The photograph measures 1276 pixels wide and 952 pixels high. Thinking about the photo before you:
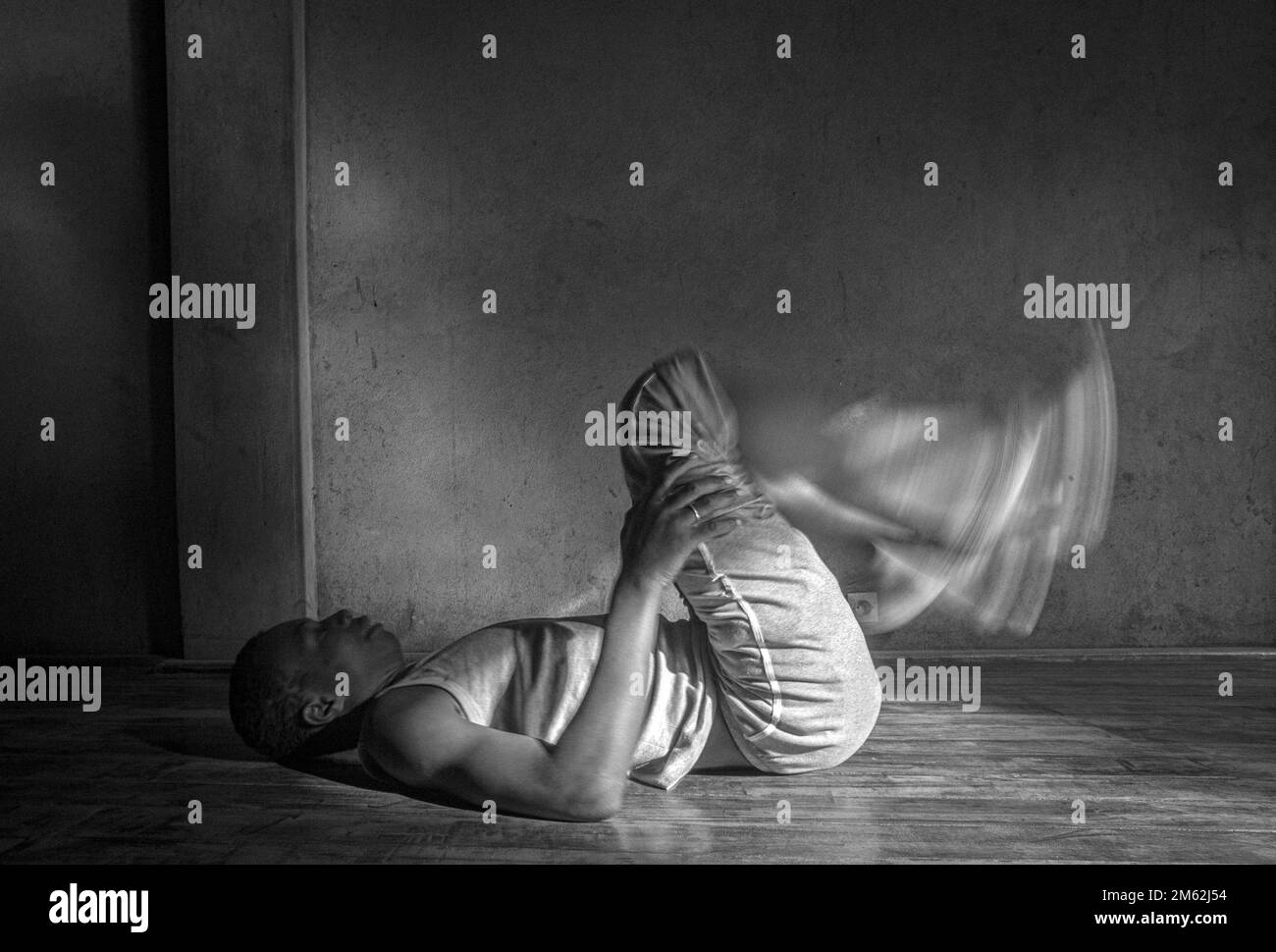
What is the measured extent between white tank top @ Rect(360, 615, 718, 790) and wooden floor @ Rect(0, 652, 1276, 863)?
11 centimetres

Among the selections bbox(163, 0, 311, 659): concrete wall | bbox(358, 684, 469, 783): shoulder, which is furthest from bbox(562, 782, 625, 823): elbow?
bbox(163, 0, 311, 659): concrete wall

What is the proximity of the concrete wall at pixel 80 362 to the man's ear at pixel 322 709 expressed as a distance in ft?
6.62

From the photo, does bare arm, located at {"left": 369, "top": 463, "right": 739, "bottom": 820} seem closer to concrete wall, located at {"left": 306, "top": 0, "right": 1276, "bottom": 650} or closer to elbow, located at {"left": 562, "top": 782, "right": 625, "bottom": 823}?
elbow, located at {"left": 562, "top": 782, "right": 625, "bottom": 823}

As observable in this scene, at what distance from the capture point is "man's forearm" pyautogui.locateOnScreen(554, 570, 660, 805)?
1705mm

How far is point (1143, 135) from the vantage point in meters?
A: 3.54

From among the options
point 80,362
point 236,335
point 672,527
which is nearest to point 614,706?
point 672,527

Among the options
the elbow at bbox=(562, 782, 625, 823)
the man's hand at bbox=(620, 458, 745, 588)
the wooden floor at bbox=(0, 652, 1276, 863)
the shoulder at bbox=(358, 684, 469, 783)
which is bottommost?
the wooden floor at bbox=(0, 652, 1276, 863)

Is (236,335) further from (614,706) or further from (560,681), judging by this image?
(614,706)

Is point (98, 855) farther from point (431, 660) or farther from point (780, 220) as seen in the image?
point (780, 220)

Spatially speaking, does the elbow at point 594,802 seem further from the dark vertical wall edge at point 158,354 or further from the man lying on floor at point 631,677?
the dark vertical wall edge at point 158,354

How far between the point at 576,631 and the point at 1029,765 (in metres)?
1.10

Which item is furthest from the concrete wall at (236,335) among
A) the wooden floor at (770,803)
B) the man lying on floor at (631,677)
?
the man lying on floor at (631,677)

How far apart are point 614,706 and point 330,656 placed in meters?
0.57

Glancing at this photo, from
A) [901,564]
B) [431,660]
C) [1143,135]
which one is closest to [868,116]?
[1143,135]
